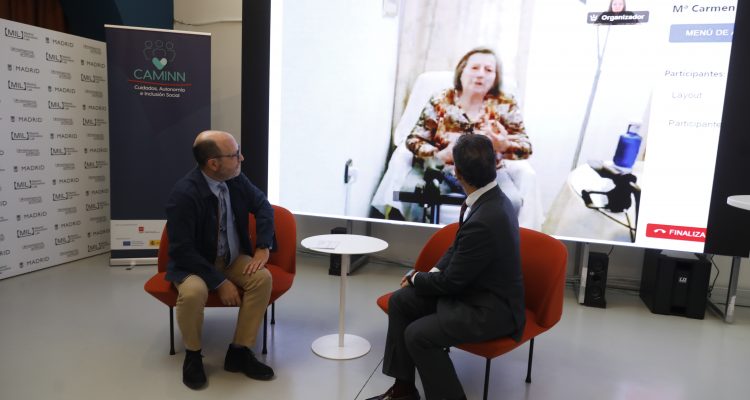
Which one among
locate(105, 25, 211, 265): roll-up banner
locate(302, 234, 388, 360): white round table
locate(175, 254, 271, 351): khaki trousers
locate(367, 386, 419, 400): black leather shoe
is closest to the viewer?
locate(367, 386, 419, 400): black leather shoe

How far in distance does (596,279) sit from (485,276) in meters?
1.95

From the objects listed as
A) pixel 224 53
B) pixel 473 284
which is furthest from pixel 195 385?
pixel 224 53

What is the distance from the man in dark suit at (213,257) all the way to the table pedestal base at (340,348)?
1.15 feet

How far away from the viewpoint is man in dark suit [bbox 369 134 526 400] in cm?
190

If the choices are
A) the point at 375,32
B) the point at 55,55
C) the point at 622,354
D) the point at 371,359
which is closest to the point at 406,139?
the point at 375,32

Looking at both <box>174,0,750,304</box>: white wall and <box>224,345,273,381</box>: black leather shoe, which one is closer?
<box>224,345,273,381</box>: black leather shoe

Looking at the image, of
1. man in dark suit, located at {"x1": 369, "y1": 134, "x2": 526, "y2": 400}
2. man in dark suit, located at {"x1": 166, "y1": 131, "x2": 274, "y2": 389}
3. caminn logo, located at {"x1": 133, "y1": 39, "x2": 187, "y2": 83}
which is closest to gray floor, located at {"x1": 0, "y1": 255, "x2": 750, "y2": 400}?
man in dark suit, located at {"x1": 166, "y1": 131, "x2": 274, "y2": 389}

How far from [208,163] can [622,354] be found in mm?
2425

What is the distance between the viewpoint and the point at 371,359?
2.61m

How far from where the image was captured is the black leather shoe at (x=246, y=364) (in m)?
2.37

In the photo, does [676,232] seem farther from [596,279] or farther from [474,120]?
[474,120]

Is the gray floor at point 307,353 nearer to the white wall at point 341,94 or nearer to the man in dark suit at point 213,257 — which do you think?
the man in dark suit at point 213,257

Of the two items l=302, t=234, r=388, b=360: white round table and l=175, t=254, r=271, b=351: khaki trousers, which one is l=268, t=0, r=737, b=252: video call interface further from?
l=175, t=254, r=271, b=351: khaki trousers

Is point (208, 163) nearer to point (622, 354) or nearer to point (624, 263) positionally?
point (622, 354)
